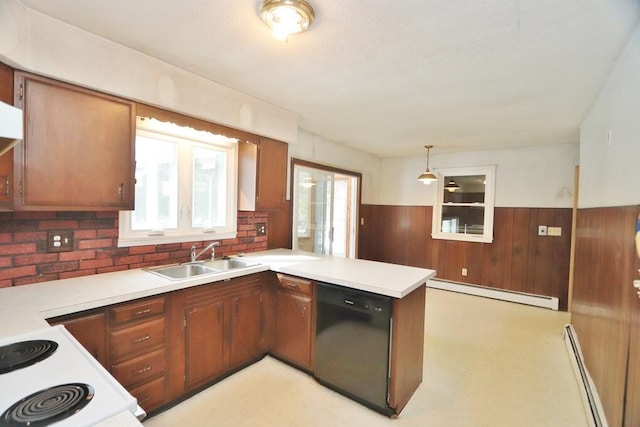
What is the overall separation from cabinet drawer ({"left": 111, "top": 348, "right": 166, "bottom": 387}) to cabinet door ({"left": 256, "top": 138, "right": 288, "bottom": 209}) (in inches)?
60.7

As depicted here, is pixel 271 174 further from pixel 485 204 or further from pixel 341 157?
pixel 485 204

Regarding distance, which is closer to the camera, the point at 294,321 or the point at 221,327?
the point at 221,327

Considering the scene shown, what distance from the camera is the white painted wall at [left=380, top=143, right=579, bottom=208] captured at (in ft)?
13.8

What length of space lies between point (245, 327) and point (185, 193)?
1.34m

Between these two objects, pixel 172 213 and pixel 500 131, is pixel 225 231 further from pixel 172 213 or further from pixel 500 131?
pixel 500 131

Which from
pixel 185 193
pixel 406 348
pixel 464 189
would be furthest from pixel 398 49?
pixel 464 189

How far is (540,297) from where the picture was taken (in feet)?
14.3

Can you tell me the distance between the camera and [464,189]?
5074mm

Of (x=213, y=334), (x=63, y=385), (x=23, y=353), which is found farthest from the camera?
(x=213, y=334)

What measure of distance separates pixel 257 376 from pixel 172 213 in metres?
1.60

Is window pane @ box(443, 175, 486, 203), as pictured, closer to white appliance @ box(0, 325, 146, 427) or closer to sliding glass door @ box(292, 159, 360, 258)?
sliding glass door @ box(292, 159, 360, 258)

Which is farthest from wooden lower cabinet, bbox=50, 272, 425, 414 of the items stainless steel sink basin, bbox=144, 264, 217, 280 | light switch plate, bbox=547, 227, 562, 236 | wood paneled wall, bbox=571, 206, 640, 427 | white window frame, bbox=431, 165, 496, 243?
light switch plate, bbox=547, 227, 562, 236

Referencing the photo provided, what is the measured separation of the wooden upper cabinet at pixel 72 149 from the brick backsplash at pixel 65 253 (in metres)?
0.27

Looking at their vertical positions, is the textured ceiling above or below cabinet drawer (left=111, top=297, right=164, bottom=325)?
above
